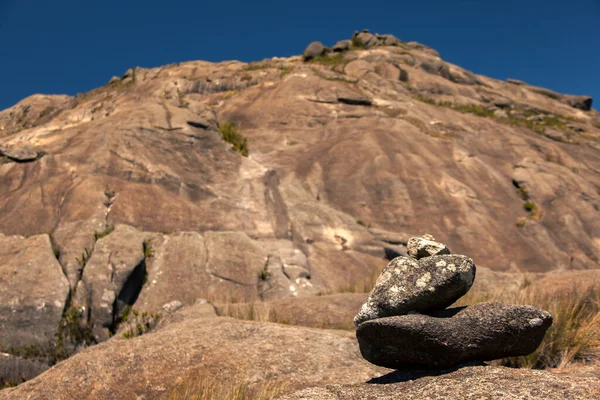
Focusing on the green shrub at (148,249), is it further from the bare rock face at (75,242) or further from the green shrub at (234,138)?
the green shrub at (234,138)

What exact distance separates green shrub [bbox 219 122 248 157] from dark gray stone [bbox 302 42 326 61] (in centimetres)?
1987

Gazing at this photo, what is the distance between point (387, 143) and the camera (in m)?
24.2

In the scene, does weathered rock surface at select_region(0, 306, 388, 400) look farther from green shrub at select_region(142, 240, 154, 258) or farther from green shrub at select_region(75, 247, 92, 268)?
green shrub at select_region(142, 240, 154, 258)

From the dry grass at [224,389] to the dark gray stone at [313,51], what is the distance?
38.7 metres

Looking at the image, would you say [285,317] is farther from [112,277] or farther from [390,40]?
[390,40]

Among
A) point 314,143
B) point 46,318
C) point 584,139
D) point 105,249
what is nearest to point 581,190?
point 584,139

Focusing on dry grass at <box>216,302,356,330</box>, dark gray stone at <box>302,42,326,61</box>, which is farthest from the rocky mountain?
dark gray stone at <box>302,42,326,61</box>

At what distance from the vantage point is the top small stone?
534cm

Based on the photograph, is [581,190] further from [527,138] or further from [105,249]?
[105,249]

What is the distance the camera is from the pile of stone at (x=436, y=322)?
15.1 feet

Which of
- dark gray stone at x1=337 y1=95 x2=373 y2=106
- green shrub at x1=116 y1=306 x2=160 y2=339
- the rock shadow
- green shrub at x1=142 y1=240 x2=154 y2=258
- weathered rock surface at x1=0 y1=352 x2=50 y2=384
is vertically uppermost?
dark gray stone at x1=337 y1=95 x2=373 y2=106

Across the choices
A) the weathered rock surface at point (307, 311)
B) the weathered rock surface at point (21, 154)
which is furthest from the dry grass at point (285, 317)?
the weathered rock surface at point (21, 154)

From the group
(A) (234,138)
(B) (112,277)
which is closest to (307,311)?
(B) (112,277)

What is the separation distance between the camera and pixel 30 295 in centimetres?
1170
